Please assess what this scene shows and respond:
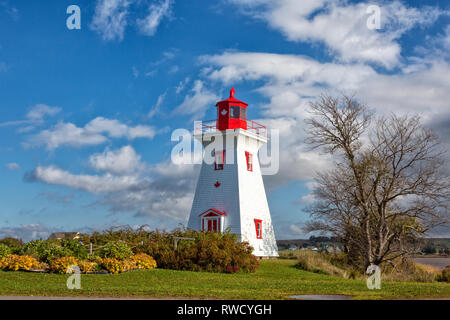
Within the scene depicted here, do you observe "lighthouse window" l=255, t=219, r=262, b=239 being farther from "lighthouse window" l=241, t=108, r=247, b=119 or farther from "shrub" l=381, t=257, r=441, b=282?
"shrub" l=381, t=257, r=441, b=282

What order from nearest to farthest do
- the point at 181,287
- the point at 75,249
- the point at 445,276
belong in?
the point at 181,287, the point at 75,249, the point at 445,276

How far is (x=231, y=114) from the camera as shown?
3616 cm

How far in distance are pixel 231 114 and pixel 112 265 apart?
18372mm

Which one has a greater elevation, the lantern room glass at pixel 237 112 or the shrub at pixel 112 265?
the lantern room glass at pixel 237 112

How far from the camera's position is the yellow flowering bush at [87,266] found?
778 inches

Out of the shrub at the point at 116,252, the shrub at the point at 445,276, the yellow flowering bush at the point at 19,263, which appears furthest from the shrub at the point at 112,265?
the shrub at the point at 445,276

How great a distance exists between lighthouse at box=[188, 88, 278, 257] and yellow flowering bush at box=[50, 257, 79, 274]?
602 inches

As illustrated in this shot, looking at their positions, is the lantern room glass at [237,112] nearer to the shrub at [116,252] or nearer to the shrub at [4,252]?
the shrub at [116,252]

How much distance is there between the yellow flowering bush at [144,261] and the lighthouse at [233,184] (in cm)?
1140

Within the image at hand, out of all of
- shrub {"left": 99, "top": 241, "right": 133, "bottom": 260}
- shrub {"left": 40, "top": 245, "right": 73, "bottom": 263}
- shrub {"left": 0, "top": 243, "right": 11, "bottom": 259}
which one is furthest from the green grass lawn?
shrub {"left": 0, "top": 243, "right": 11, "bottom": 259}

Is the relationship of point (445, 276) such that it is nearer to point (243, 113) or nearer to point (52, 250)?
point (243, 113)

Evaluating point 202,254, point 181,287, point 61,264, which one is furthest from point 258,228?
point 181,287
